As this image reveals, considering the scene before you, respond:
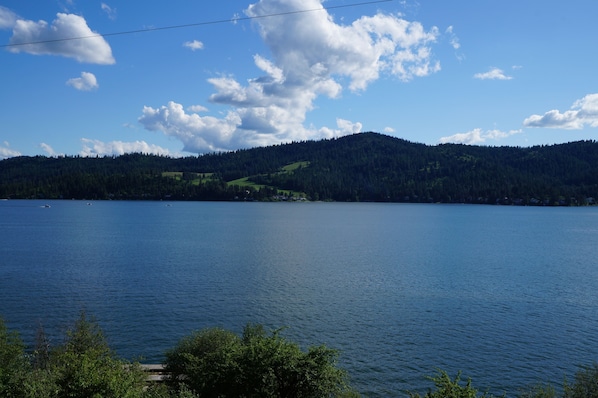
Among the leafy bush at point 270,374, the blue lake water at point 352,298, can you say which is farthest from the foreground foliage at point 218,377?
the blue lake water at point 352,298

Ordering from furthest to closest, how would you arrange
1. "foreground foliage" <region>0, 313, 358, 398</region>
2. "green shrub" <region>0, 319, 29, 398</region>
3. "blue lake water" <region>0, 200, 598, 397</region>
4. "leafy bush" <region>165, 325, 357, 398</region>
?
"blue lake water" <region>0, 200, 598, 397</region> → "leafy bush" <region>165, 325, 357, 398</region> → "green shrub" <region>0, 319, 29, 398</region> → "foreground foliage" <region>0, 313, 358, 398</region>

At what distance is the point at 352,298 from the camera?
59.4 meters

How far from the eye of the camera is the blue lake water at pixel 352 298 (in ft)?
133

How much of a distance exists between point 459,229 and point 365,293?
10122 centimetres

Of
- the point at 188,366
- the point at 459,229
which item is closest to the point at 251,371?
the point at 188,366

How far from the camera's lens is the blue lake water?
133 feet

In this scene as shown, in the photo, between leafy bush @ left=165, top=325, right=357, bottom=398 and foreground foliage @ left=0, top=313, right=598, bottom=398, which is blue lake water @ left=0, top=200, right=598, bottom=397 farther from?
leafy bush @ left=165, top=325, right=357, bottom=398

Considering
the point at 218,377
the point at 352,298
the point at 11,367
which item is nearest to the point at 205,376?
the point at 218,377


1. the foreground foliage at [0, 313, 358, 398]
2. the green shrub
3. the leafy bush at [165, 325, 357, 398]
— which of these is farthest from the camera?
the leafy bush at [165, 325, 357, 398]

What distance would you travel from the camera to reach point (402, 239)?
12419 centimetres

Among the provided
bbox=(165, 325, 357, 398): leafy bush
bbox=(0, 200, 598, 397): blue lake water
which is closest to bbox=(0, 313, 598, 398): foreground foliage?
bbox=(165, 325, 357, 398): leafy bush

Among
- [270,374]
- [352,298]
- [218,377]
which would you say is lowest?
[352,298]

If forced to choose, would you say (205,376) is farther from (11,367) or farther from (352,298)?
(352,298)

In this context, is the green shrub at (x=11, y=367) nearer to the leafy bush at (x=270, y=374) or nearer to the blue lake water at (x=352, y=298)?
the leafy bush at (x=270, y=374)
